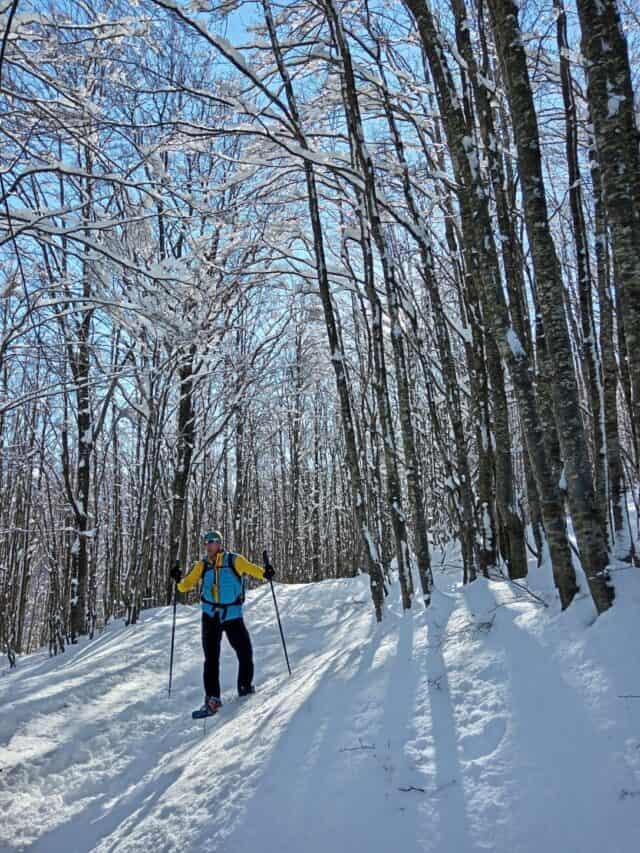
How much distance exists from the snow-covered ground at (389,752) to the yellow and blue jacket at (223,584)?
36.1 inches

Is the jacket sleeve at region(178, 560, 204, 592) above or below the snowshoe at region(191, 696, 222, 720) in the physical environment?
above

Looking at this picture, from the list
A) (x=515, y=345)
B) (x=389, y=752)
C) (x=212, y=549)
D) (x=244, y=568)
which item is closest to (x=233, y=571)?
(x=244, y=568)

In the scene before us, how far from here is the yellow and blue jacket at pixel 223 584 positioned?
19.9 ft

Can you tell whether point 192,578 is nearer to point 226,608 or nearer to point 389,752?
point 226,608

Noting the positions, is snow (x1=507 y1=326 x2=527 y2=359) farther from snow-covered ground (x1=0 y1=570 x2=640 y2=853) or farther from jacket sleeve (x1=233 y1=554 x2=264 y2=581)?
jacket sleeve (x1=233 y1=554 x2=264 y2=581)

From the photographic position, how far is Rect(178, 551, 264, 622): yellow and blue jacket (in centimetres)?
607

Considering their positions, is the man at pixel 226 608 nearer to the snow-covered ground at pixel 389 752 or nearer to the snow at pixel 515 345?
the snow-covered ground at pixel 389 752

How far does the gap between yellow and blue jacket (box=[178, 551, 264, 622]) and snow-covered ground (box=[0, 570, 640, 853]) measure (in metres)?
0.92

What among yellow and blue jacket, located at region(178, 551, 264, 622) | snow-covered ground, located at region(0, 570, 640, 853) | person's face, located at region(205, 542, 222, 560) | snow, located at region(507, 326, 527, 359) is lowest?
snow-covered ground, located at region(0, 570, 640, 853)

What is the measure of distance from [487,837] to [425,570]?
13.7 ft

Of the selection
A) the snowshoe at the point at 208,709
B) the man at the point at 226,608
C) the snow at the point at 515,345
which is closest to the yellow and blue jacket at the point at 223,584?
the man at the point at 226,608

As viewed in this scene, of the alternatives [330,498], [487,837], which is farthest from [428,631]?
[330,498]

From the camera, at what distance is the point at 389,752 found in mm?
2998

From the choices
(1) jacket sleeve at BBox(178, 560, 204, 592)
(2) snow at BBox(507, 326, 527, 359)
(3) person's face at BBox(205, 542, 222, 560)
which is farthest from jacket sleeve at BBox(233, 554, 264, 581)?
(2) snow at BBox(507, 326, 527, 359)
